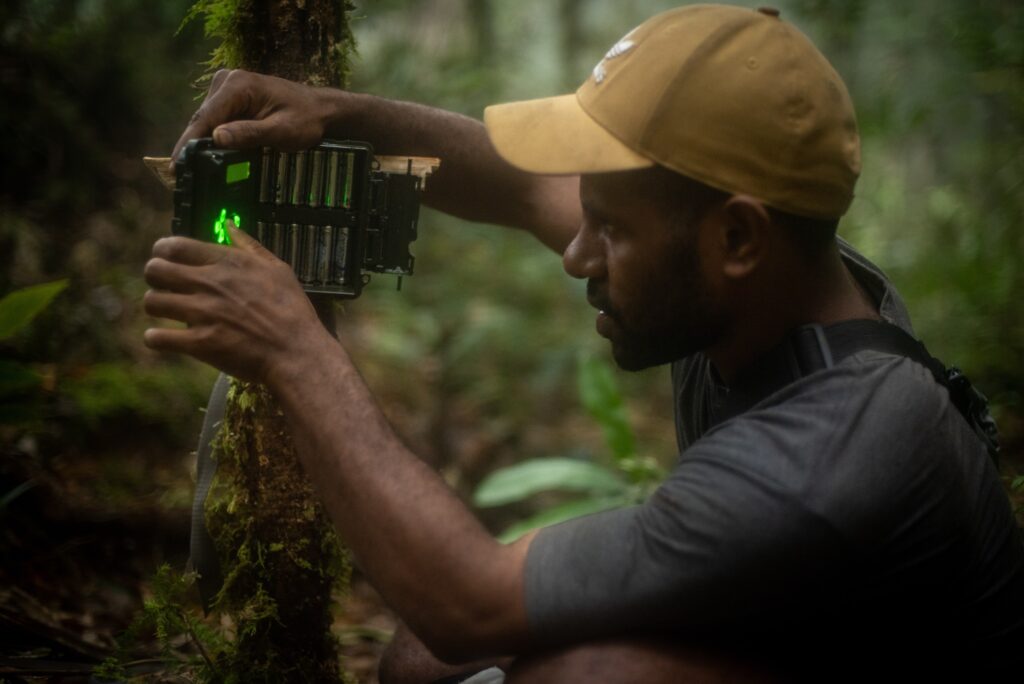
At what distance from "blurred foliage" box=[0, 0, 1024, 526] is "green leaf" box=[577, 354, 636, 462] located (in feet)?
0.42

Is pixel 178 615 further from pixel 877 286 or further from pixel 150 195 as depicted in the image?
pixel 150 195

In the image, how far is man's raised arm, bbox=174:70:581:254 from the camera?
2199 mm

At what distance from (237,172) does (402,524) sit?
0.86 m

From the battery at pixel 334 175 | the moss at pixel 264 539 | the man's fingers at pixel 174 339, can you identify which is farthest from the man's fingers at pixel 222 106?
Answer: the moss at pixel 264 539

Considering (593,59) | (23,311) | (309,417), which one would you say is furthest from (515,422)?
(593,59)

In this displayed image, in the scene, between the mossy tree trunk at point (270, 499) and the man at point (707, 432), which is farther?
the mossy tree trunk at point (270, 499)

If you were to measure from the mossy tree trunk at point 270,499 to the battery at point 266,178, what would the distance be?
366 mm

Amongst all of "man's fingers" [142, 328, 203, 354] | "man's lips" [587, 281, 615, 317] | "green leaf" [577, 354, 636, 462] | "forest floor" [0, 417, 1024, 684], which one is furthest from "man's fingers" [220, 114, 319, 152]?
"green leaf" [577, 354, 636, 462]

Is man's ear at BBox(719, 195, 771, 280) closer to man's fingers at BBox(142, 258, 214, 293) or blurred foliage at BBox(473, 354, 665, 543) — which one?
man's fingers at BBox(142, 258, 214, 293)

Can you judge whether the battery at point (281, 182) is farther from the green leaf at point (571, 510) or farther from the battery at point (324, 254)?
the green leaf at point (571, 510)

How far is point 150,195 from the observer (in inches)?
237

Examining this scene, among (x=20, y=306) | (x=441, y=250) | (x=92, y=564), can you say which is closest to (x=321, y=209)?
(x=20, y=306)

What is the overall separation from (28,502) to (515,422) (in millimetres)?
3115

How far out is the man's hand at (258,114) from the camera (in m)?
2.15
